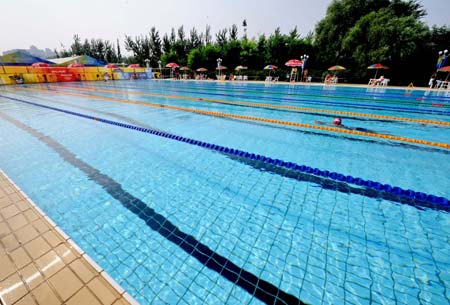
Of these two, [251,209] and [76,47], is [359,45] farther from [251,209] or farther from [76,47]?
[76,47]

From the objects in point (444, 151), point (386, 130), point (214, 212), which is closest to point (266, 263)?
point (214, 212)

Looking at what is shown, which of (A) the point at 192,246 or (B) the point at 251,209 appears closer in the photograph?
(A) the point at 192,246

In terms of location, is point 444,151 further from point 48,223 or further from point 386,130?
point 48,223

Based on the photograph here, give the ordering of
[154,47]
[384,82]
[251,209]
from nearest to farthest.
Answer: [251,209] < [384,82] < [154,47]

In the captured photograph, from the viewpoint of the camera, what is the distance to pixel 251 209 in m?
2.39

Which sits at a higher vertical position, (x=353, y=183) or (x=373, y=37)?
(x=373, y=37)

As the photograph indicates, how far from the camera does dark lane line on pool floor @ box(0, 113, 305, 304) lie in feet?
4.94

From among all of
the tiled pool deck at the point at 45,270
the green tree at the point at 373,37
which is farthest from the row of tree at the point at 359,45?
the tiled pool deck at the point at 45,270

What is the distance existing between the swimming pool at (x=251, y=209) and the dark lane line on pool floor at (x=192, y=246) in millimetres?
11

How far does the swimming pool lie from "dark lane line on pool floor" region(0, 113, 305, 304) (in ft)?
0.04

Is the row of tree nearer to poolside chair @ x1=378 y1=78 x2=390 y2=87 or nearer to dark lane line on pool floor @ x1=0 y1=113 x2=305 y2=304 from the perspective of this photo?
poolside chair @ x1=378 y1=78 x2=390 y2=87

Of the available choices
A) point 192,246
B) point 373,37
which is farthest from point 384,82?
point 192,246

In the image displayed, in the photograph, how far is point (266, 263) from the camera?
1.74 meters

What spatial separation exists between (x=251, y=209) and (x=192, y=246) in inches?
31.5
